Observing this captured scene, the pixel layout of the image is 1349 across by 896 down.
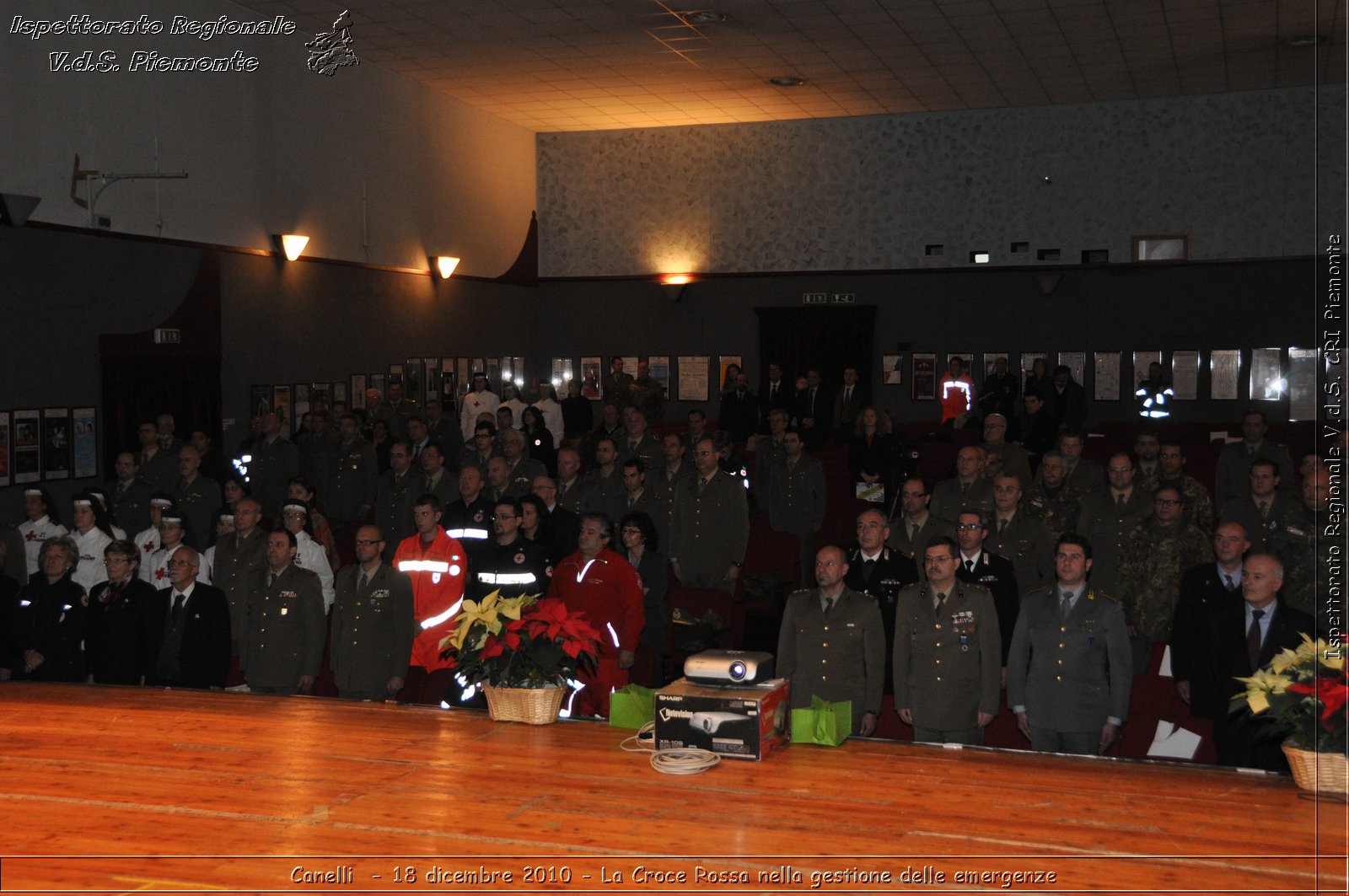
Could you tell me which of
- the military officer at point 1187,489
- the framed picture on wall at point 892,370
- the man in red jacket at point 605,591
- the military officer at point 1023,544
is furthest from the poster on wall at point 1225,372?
the man in red jacket at point 605,591

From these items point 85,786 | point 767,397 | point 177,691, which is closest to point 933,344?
point 767,397

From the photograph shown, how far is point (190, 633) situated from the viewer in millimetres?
7391

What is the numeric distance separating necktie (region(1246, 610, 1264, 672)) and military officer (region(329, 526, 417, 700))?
182 inches

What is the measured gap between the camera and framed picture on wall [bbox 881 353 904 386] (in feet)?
63.4

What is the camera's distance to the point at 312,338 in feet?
48.5

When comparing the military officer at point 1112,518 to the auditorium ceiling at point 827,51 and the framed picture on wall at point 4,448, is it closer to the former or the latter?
the auditorium ceiling at point 827,51

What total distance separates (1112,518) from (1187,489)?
0.59 metres

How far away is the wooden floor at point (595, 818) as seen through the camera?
360 centimetres

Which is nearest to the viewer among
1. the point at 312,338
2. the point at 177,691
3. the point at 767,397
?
the point at 177,691

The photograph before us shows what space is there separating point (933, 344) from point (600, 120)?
249 inches

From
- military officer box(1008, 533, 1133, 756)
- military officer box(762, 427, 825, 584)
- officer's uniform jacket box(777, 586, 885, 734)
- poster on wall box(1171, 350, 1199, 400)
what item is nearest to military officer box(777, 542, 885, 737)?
officer's uniform jacket box(777, 586, 885, 734)

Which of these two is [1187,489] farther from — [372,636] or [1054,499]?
[372,636]

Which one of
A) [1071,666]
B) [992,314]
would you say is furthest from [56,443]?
[992,314]

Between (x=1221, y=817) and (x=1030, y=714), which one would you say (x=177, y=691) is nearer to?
(x=1030, y=714)
